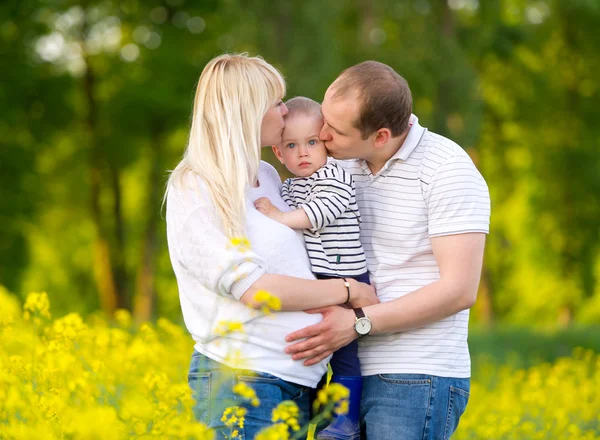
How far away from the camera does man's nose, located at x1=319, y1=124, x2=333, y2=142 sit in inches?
154

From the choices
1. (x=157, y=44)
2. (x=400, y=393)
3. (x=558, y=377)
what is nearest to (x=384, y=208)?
(x=400, y=393)

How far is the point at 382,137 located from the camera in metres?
3.82

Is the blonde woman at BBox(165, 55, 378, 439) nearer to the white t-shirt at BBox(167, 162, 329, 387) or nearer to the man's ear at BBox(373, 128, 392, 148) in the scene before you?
the white t-shirt at BBox(167, 162, 329, 387)

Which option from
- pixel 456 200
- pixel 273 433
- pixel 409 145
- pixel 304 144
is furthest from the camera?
pixel 304 144

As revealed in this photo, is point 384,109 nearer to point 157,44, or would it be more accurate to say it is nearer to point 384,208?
point 384,208

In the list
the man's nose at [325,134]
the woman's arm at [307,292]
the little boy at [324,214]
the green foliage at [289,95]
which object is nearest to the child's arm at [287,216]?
the little boy at [324,214]

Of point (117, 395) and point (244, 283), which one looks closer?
point (244, 283)

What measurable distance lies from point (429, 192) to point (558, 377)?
20.3 ft

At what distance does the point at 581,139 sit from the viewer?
962 inches

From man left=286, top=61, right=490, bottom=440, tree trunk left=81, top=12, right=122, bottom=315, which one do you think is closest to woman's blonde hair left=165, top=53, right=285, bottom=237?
man left=286, top=61, right=490, bottom=440

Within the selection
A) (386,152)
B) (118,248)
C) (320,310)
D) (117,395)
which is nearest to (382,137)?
(386,152)

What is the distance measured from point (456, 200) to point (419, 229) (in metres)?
0.20

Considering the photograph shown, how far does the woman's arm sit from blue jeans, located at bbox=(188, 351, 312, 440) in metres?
0.27

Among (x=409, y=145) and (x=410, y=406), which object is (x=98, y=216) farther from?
(x=410, y=406)
